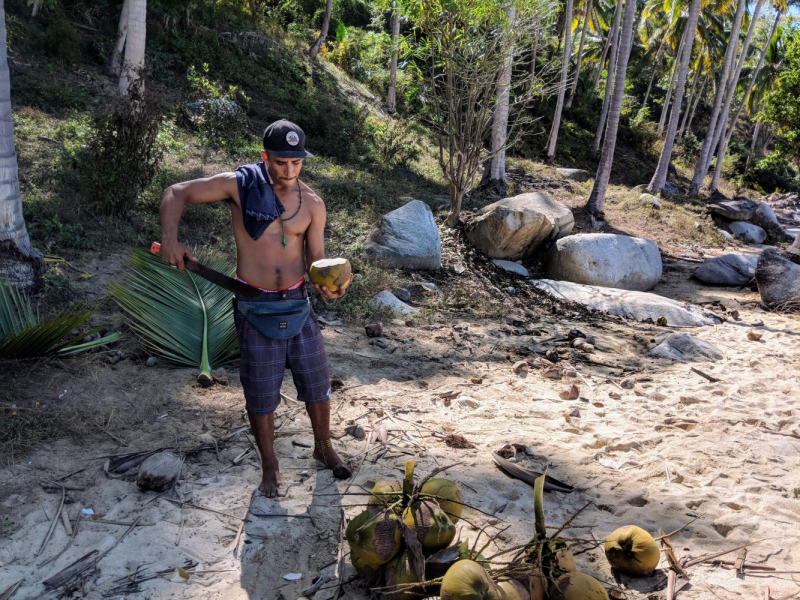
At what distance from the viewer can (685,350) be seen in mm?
5348

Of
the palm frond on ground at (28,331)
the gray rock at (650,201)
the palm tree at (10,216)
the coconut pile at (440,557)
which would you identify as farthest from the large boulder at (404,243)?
the gray rock at (650,201)

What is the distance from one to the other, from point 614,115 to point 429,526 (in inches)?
491

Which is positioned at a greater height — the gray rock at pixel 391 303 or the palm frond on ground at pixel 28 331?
the palm frond on ground at pixel 28 331

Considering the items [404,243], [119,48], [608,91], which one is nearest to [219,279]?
[404,243]

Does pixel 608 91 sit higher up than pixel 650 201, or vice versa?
pixel 608 91

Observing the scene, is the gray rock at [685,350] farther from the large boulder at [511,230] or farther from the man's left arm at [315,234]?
the man's left arm at [315,234]

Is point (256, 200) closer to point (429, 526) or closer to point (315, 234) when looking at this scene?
point (315, 234)

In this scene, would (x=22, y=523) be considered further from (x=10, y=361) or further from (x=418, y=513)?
(x=418, y=513)

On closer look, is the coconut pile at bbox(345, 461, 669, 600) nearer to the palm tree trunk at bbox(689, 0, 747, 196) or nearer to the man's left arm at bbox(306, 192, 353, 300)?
the man's left arm at bbox(306, 192, 353, 300)

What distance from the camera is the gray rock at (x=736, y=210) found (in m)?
→ 14.5

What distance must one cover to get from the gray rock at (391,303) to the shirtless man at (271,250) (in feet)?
9.87

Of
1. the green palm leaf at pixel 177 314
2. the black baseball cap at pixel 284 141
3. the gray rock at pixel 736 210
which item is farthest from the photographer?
the gray rock at pixel 736 210

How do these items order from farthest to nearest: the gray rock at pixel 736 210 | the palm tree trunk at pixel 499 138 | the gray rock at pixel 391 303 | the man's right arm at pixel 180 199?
the gray rock at pixel 736 210 < the palm tree trunk at pixel 499 138 < the gray rock at pixel 391 303 < the man's right arm at pixel 180 199

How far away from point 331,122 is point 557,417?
35.6ft
